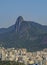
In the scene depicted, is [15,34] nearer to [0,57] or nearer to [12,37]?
[12,37]

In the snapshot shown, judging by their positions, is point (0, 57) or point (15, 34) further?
point (15, 34)

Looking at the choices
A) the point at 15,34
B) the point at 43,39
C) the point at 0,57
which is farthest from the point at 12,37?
the point at 0,57

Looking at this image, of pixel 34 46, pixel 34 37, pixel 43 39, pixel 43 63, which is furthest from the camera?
pixel 34 37

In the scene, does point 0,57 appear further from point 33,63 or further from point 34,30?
point 34,30

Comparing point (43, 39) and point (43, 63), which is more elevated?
point (43, 63)

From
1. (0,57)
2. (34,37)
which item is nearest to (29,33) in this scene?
(34,37)

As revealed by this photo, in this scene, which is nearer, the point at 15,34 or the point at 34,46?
the point at 34,46

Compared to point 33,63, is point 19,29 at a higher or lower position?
lower

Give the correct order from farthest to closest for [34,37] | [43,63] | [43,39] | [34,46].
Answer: [34,37] < [43,39] < [34,46] < [43,63]

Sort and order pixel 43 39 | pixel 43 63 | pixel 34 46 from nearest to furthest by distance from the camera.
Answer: pixel 43 63 < pixel 34 46 < pixel 43 39
